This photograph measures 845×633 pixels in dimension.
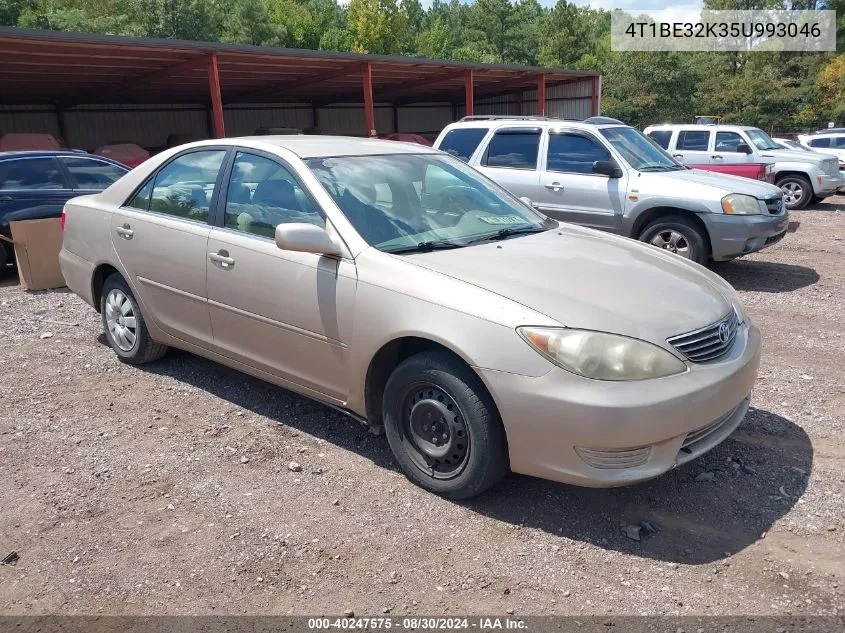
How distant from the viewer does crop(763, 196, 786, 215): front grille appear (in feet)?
25.8

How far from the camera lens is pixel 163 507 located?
346 cm

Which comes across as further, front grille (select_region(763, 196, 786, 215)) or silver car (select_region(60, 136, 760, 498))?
front grille (select_region(763, 196, 786, 215))

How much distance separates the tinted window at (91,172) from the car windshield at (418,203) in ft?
21.4

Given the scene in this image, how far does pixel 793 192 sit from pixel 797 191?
74mm

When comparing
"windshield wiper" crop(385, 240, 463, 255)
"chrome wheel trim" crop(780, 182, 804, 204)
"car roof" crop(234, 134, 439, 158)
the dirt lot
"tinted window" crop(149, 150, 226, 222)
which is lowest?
"chrome wheel trim" crop(780, 182, 804, 204)

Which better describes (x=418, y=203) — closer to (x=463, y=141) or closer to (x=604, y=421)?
(x=604, y=421)

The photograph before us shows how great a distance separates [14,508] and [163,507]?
2.45 ft

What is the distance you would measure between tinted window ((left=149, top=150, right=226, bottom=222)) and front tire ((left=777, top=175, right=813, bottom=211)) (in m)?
13.1

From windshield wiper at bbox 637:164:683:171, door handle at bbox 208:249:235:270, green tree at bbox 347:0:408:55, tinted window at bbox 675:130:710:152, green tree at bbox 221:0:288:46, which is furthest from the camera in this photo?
green tree at bbox 347:0:408:55

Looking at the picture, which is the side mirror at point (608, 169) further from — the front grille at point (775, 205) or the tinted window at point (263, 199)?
the tinted window at point (263, 199)

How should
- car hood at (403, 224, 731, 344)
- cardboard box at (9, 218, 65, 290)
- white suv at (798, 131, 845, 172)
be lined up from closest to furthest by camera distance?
car hood at (403, 224, 731, 344) < cardboard box at (9, 218, 65, 290) < white suv at (798, 131, 845, 172)

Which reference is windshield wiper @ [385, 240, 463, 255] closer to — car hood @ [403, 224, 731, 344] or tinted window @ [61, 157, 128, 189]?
car hood @ [403, 224, 731, 344]

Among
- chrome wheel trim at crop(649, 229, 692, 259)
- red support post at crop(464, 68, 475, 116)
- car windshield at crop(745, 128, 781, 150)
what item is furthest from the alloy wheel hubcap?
red support post at crop(464, 68, 475, 116)

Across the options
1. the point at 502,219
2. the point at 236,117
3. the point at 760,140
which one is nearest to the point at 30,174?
the point at 502,219
